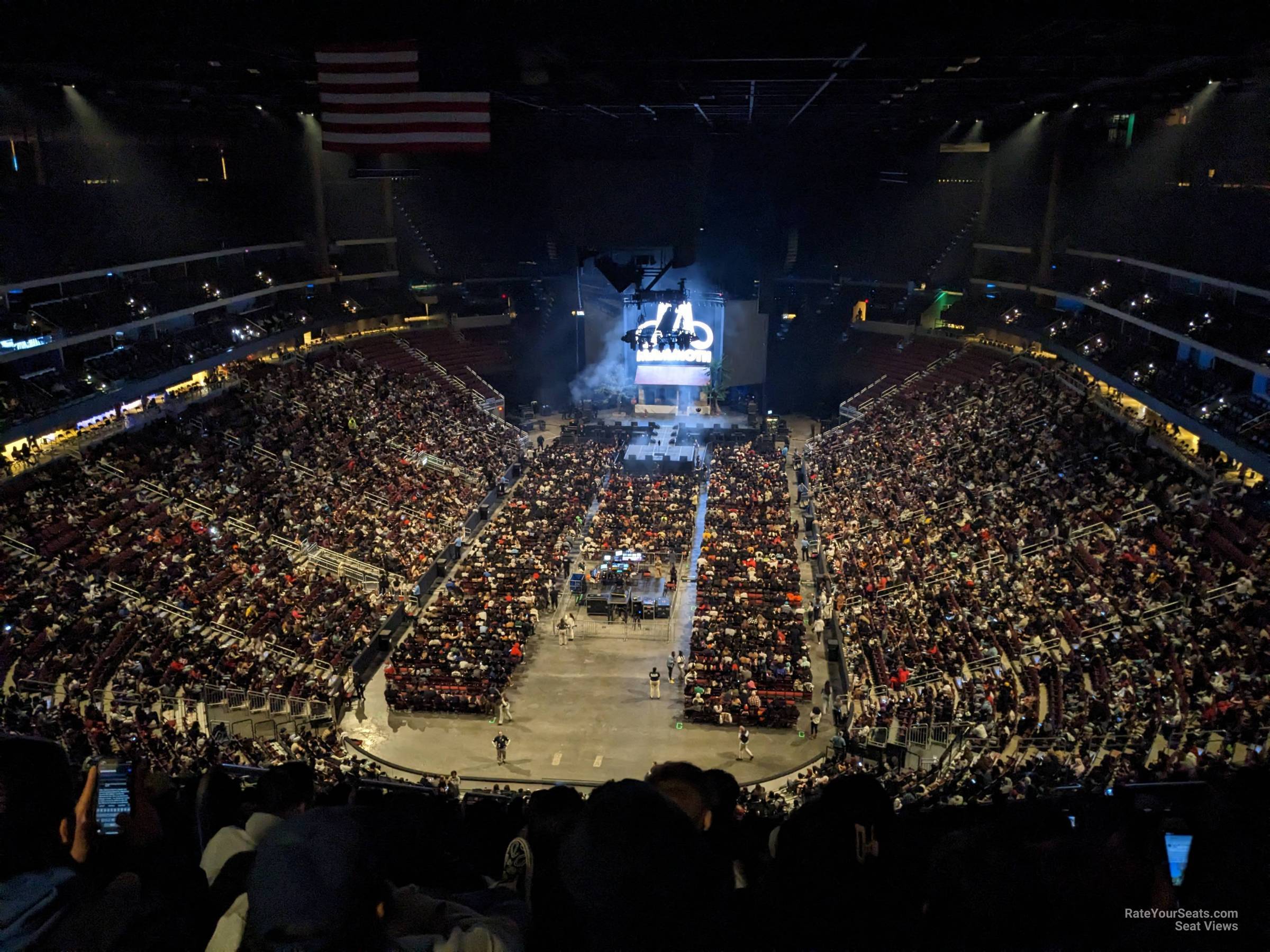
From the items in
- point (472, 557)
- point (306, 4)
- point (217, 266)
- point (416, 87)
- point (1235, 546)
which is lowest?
point (472, 557)

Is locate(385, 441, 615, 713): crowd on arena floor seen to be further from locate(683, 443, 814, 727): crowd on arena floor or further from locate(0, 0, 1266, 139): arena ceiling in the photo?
locate(0, 0, 1266, 139): arena ceiling

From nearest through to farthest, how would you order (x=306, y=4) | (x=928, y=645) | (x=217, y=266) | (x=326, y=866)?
(x=326, y=866)
(x=306, y=4)
(x=928, y=645)
(x=217, y=266)

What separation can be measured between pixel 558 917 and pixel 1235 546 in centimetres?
2099

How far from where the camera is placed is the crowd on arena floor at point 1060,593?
54.4 ft

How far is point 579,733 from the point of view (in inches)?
816

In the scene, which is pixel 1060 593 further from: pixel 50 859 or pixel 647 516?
pixel 50 859

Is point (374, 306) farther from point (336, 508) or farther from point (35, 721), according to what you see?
point (35, 721)

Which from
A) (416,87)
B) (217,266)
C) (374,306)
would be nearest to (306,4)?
(416,87)

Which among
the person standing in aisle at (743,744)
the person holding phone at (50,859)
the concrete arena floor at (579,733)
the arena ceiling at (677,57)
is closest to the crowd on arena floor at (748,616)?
the concrete arena floor at (579,733)

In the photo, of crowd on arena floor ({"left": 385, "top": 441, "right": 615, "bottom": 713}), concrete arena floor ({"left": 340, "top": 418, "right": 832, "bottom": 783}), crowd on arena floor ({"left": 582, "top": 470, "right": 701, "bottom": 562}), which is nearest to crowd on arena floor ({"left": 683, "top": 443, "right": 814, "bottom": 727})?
concrete arena floor ({"left": 340, "top": 418, "right": 832, "bottom": 783})

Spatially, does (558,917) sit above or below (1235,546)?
above

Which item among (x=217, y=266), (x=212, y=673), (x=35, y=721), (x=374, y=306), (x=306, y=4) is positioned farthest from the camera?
(x=374, y=306)

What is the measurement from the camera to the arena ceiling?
1377 centimetres

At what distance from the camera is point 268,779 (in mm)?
4547
